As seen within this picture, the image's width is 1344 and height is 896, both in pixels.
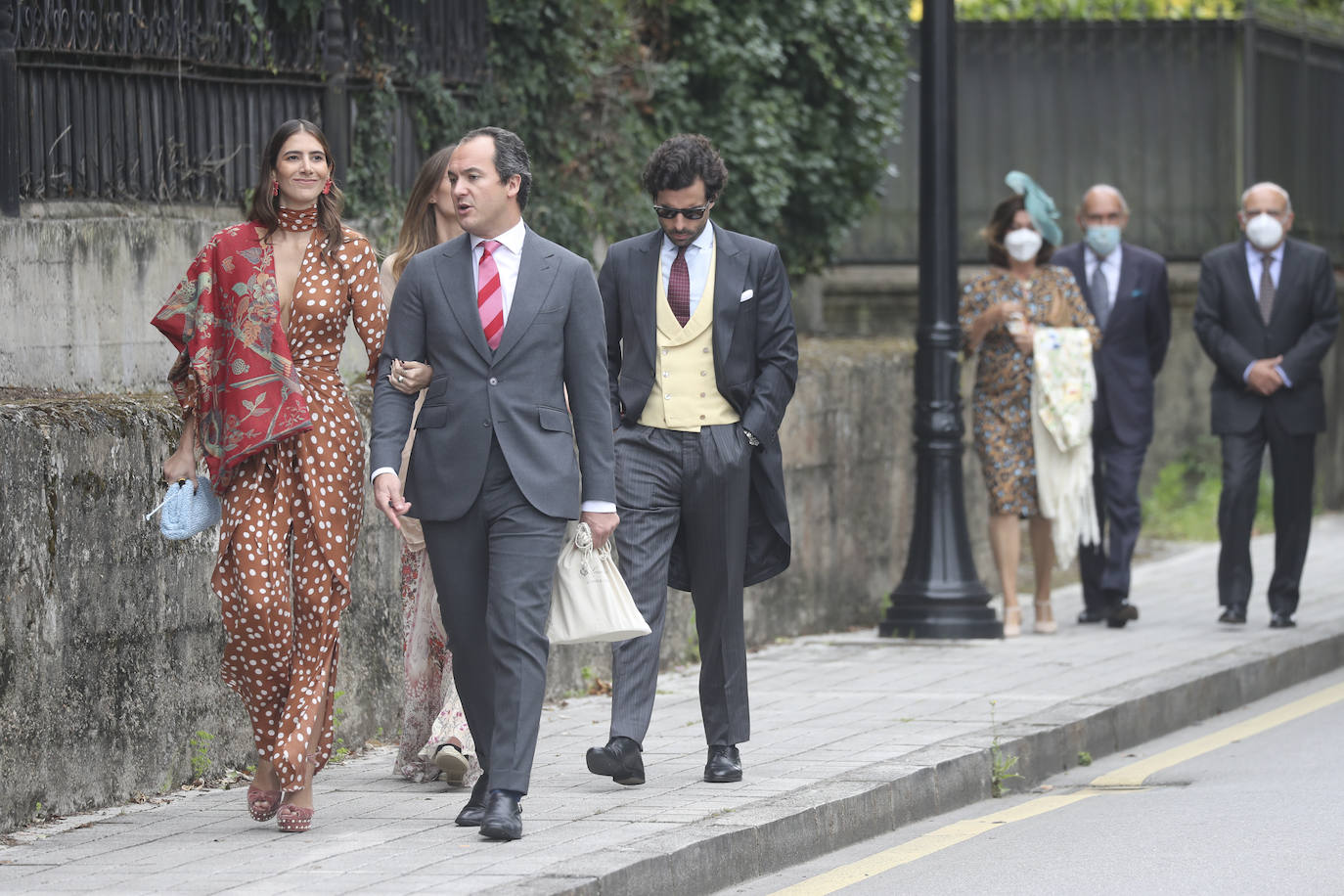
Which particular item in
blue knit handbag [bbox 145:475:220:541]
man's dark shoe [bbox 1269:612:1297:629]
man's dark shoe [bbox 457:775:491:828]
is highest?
blue knit handbag [bbox 145:475:220:541]

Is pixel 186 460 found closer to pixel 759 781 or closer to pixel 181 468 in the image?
pixel 181 468

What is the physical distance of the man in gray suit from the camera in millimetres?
5941

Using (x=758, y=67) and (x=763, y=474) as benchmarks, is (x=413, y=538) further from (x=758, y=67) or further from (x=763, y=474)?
(x=758, y=67)

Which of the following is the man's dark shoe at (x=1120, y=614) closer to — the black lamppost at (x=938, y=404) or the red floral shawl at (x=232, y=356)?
the black lamppost at (x=938, y=404)

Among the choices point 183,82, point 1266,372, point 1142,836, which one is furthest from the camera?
point 1266,372

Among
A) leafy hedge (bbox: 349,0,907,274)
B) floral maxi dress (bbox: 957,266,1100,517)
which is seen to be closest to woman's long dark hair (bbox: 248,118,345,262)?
leafy hedge (bbox: 349,0,907,274)

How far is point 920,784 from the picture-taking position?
703cm

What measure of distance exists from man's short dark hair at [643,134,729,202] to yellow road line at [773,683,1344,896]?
6.83ft

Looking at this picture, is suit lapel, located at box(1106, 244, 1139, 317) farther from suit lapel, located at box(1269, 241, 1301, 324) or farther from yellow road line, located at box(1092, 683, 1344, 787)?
yellow road line, located at box(1092, 683, 1344, 787)

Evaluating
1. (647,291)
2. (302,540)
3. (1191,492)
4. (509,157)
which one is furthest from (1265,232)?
(302,540)

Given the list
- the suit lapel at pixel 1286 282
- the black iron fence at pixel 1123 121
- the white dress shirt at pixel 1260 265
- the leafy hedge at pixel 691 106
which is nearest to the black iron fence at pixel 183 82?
the leafy hedge at pixel 691 106

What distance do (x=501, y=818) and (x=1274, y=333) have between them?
20.5 feet

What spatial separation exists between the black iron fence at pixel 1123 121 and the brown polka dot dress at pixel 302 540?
391 inches

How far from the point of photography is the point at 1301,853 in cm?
620
